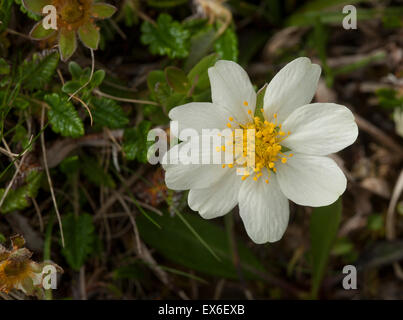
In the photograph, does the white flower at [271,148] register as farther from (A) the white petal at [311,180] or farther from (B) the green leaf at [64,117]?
(B) the green leaf at [64,117]

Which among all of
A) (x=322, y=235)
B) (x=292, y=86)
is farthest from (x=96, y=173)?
(x=322, y=235)

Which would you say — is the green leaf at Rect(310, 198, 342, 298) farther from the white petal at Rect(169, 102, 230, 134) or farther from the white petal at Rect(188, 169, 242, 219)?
the white petal at Rect(169, 102, 230, 134)

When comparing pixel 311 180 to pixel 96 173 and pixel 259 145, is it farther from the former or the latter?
pixel 96 173

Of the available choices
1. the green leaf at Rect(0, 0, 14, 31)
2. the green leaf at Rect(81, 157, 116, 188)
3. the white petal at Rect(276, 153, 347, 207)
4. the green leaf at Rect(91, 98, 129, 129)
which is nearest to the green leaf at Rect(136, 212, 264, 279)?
the green leaf at Rect(81, 157, 116, 188)

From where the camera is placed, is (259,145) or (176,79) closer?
(259,145)

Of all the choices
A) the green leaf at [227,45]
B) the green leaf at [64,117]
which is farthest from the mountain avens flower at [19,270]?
the green leaf at [227,45]

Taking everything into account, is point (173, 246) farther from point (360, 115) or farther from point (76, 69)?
point (360, 115)

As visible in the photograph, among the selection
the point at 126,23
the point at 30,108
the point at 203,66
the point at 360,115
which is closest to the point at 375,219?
the point at 360,115
